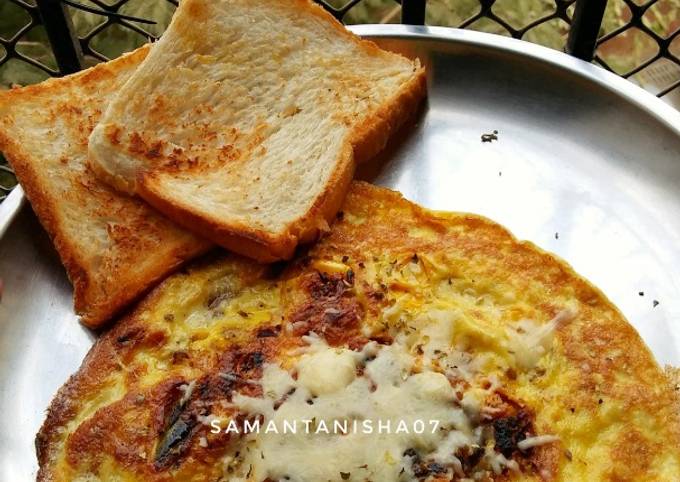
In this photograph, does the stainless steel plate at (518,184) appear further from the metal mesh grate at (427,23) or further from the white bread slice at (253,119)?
the metal mesh grate at (427,23)

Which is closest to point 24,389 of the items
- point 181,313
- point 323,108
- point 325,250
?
point 181,313

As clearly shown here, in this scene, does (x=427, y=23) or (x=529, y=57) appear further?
(x=427, y=23)

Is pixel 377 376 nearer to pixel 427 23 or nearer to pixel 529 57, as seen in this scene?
pixel 529 57

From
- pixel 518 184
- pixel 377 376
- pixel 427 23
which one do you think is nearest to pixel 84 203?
pixel 377 376

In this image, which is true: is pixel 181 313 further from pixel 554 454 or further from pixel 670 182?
pixel 670 182

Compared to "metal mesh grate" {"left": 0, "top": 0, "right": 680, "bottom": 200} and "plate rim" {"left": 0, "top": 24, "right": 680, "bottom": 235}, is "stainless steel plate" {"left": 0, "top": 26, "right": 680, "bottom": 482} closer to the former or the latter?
"plate rim" {"left": 0, "top": 24, "right": 680, "bottom": 235}
